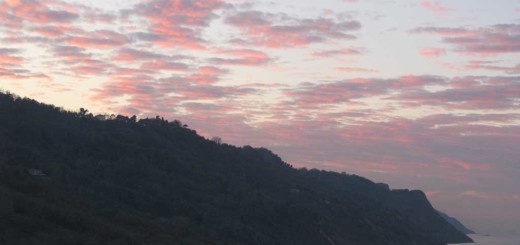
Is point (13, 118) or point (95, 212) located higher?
point (13, 118)

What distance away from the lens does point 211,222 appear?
292ft

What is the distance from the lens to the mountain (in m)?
53.3

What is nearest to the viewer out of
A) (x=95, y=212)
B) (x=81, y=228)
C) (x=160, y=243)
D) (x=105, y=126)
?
(x=81, y=228)

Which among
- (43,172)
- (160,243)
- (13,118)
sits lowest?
(160,243)

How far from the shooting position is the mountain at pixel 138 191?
53344mm

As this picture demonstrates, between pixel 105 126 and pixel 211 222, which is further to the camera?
pixel 105 126

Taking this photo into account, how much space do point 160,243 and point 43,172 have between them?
3233 cm

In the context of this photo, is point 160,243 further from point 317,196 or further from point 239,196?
point 317,196

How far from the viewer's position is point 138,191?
90.0 m

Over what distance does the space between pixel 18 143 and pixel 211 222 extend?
26011mm

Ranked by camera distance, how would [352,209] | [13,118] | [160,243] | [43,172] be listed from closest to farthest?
[160,243], [43,172], [13,118], [352,209]

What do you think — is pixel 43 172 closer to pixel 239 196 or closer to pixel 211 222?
pixel 211 222

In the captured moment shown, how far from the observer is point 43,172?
83875 mm

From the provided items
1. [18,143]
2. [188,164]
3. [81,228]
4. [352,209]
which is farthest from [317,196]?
[81,228]
